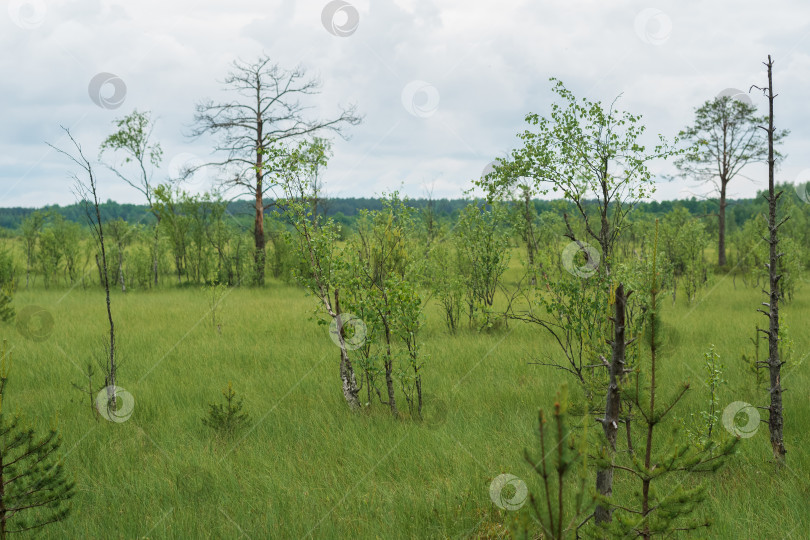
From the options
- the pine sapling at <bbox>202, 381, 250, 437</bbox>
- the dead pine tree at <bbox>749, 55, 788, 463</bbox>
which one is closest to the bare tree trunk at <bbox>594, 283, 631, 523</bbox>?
the dead pine tree at <bbox>749, 55, 788, 463</bbox>

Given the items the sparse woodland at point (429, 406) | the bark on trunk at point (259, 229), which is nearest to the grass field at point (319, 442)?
the sparse woodland at point (429, 406)

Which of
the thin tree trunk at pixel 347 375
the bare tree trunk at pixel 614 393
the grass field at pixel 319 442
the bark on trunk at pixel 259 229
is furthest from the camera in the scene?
the bark on trunk at pixel 259 229

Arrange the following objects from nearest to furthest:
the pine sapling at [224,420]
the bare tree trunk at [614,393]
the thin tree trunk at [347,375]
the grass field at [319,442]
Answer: the bare tree trunk at [614,393]
the grass field at [319,442]
the pine sapling at [224,420]
the thin tree trunk at [347,375]

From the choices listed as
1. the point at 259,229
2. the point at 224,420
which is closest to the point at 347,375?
the point at 224,420

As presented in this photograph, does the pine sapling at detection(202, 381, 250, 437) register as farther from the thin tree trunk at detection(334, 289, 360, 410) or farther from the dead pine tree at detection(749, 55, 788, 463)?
the dead pine tree at detection(749, 55, 788, 463)

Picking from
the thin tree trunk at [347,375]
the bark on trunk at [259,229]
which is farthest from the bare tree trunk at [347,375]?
the bark on trunk at [259,229]

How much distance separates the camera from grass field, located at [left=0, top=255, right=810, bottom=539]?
4426 millimetres

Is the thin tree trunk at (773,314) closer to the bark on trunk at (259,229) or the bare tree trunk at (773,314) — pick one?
the bare tree trunk at (773,314)

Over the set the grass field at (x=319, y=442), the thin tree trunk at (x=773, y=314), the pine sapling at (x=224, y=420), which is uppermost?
the thin tree trunk at (x=773, y=314)

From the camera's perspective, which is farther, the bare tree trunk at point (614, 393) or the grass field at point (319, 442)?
the grass field at point (319, 442)

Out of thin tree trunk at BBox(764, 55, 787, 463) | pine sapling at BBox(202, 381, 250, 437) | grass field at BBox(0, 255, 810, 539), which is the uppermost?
thin tree trunk at BBox(764, 55, 787, 463)

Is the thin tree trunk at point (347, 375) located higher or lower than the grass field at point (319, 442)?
higher

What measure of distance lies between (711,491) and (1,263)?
76.1 feet

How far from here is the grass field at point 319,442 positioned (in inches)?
174
